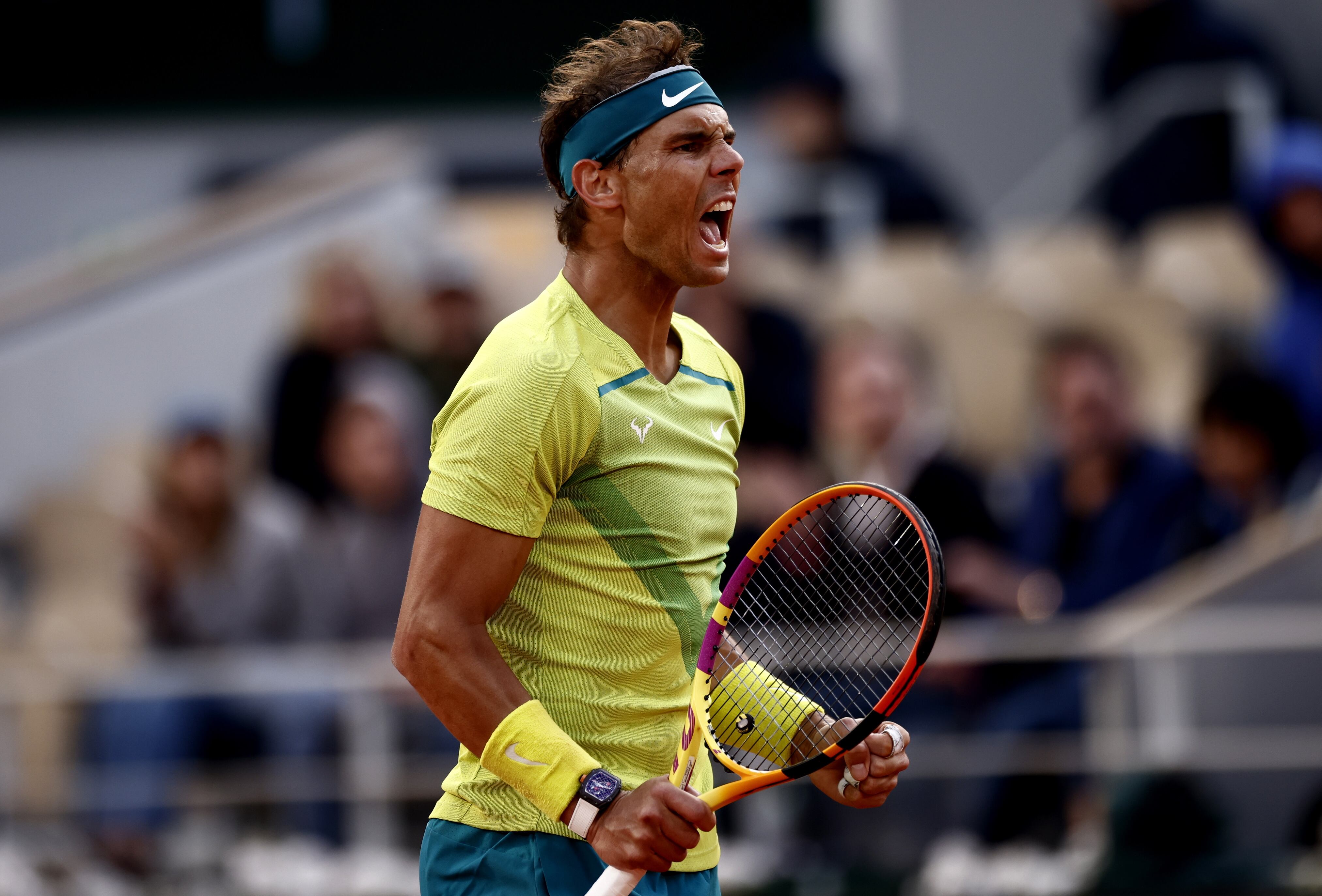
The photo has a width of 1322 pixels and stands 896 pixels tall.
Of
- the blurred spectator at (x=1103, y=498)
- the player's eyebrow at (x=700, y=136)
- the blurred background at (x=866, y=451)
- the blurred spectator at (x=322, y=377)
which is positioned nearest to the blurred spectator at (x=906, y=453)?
the blurred background at (x=866, y=451)

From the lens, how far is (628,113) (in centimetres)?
275

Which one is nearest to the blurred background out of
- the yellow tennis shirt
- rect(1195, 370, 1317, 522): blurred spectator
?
rect(1195, 370, 1317, 522): blurred spectator

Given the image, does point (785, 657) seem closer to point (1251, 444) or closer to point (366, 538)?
point (1251, 444)

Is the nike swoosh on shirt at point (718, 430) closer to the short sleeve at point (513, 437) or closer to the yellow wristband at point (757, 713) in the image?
the short sleeve at point (513, 437)

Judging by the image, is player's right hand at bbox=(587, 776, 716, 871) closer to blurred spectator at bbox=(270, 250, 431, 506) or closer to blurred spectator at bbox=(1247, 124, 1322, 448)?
blurred spectator at bbox=(1247, 124, 1322, 448)

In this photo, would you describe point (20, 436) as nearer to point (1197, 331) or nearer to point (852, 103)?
point (852, 103)

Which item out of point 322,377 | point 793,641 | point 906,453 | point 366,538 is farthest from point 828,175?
point 793,641

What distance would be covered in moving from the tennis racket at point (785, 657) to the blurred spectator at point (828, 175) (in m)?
6.38

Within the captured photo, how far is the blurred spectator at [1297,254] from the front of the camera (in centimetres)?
685

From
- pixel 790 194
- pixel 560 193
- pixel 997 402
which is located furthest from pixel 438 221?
pixel 560 193

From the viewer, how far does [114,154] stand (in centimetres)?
1440

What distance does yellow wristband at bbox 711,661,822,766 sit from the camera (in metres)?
2.93

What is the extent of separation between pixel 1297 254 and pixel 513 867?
17.3ft

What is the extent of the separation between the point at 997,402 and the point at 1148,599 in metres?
2.46
